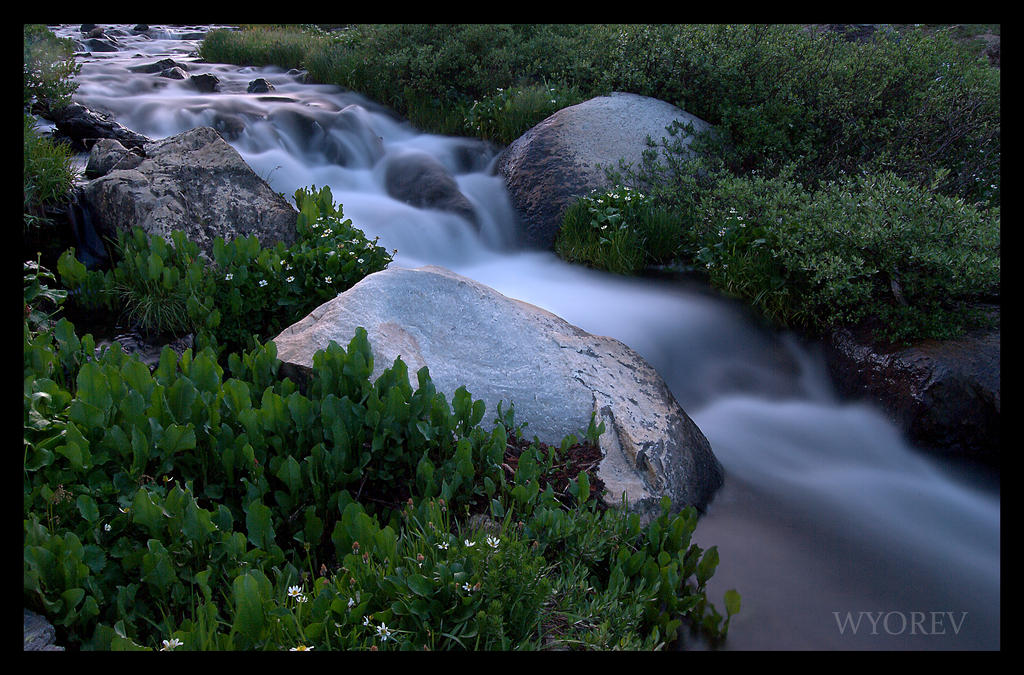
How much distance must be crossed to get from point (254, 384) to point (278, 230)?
3.08 meters

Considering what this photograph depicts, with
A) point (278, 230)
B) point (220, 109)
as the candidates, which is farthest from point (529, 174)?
point (220, 109)

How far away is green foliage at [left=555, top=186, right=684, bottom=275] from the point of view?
7742 mm

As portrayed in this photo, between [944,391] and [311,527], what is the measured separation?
15.5 ft

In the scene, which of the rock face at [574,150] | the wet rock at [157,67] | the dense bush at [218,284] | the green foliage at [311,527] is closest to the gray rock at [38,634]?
the green foliage at [311,527]

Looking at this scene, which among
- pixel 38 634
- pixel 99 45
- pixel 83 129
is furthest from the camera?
pixel 99 45

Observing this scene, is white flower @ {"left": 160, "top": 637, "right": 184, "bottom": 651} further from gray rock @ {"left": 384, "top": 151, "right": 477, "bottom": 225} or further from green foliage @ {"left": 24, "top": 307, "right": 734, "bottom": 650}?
gray rock @ {"left": 384, "top": 151, "right": 477, "bottom": 225}

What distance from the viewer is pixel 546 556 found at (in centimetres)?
319

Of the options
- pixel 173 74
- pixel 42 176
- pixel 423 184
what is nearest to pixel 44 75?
pixel 42 176

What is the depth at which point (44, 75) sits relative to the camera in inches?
300

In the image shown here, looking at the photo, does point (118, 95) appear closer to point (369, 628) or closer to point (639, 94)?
point (639, 94)

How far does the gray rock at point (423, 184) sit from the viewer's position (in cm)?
888

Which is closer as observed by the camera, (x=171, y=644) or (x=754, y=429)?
(x=171, y=644)

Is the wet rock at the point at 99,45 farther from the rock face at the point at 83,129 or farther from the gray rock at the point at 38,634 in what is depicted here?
the gray rock at the point at 38,634

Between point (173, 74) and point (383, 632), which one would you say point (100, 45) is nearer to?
point (173, 74)
